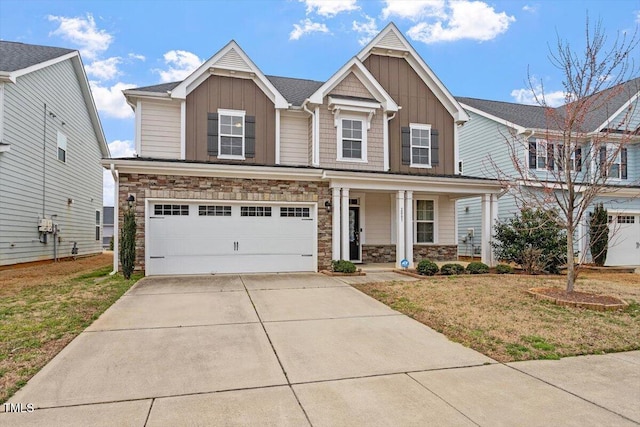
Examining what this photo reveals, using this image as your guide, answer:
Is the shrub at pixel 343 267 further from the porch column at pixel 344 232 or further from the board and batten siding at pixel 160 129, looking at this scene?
the board and batten siding at pixel 160 129

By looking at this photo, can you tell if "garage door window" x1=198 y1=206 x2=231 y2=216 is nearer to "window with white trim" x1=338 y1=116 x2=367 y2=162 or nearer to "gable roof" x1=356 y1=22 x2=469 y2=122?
"window with white trim" x1=338 y1=116 x2=367 y2=162

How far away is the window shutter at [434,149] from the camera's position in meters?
14.1

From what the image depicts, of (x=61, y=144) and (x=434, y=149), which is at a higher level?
(x=61, y=144)

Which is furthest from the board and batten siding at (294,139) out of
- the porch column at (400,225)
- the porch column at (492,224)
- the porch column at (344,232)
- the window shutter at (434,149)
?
the porch column at (492,224)

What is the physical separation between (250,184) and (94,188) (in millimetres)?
13629

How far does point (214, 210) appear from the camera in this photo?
36.2 ft

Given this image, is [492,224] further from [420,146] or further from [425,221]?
[420,146]

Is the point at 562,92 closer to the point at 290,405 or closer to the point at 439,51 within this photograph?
the point at 290,405

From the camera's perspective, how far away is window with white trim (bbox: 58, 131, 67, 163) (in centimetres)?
1578

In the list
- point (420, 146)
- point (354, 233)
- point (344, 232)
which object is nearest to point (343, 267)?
point (344, 232)

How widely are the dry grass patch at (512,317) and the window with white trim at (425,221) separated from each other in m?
4.85

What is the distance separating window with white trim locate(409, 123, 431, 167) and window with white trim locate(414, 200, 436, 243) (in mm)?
1641

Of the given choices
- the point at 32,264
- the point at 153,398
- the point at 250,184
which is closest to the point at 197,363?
the point at 153,398

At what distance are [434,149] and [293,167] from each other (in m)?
5.80
